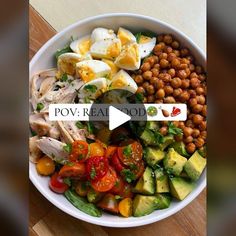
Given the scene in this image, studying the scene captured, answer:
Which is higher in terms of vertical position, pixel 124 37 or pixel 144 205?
pixel 124 37

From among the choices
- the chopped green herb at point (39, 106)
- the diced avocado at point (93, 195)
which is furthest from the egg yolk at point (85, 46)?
the diced avocado at point (93, 195)

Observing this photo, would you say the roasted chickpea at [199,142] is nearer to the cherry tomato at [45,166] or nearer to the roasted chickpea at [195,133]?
the roasted chickpea at [195,133]

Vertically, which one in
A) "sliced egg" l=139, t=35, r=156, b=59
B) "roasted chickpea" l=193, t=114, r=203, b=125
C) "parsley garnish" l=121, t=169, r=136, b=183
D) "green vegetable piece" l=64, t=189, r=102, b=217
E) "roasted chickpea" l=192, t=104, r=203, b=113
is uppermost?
"sliced egg" l=139, t=35, r=156, b=59

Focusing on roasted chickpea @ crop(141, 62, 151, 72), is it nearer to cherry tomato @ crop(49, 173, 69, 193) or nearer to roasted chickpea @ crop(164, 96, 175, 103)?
roasted chickpea @ crop(164, 96, 175, 103)

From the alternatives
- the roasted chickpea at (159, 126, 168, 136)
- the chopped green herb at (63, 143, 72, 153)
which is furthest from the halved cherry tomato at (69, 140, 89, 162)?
the roasted chickpea at (159, 126, 168, 136)

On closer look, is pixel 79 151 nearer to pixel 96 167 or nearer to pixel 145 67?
pixel 96 167

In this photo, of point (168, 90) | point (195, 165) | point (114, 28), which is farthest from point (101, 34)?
point (195, 165)
